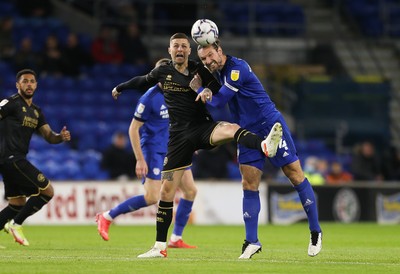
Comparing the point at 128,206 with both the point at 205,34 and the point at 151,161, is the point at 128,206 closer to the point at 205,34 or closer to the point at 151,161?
the point at 151,161

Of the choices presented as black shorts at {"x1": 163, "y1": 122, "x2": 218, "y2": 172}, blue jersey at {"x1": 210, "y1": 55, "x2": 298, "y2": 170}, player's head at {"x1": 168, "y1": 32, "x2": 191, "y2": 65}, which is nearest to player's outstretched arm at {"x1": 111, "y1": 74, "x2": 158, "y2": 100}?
player's head at {"x1": 168, "y1": 32, "x2": 191, "y2": 65}

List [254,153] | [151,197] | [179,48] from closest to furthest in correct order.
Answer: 1. [254,153]
2. [179,48]
3. [151,197]

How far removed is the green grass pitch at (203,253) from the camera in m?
10.1

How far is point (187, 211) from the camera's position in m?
14.0

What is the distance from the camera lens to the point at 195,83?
443 inches

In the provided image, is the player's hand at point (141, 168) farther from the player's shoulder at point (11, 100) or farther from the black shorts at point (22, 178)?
the player's shoulder at point (11, 100)

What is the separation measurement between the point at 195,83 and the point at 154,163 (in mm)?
3240

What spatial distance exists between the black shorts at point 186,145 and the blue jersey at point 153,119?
8.28ft

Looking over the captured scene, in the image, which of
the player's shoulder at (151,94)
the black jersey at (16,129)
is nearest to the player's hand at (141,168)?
the player's shoulder at (151,94)

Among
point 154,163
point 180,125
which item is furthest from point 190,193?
point 180,125

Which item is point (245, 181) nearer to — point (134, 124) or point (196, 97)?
point (196, 97)

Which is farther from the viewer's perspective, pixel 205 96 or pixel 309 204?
pixel 309 204

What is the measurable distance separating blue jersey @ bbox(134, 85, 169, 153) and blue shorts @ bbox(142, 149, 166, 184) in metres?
0.06

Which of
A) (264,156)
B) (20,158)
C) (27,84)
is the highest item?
(27,84)
